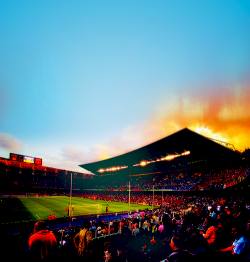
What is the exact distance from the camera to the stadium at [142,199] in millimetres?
7926

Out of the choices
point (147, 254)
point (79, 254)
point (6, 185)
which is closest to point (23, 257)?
point (79, 254)

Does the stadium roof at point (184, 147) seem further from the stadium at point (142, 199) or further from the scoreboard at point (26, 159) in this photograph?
the scoreboard at point (26, 159)

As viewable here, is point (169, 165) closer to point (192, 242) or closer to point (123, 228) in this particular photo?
point (123, 228)

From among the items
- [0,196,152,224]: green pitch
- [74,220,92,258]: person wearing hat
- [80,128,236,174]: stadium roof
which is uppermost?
[80,128,236,174]: stadium roof

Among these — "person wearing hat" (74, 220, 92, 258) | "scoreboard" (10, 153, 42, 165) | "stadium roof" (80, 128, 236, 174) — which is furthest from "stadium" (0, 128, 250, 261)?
"person wearing hat" (74, 220, 92, 258)

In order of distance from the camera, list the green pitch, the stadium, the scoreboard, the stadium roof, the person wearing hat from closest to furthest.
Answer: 1. the person wearing hat
2. the stadium
3. the green pitch
4. the stadium roof
5. the scoreboard

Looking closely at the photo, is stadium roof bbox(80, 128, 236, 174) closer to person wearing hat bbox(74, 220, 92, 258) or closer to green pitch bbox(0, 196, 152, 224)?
green pitch bbox(0, 196, 152, 224)

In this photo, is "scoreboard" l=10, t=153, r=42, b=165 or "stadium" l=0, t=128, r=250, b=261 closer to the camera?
"stadium" l=0, t=128, r=250, b=261

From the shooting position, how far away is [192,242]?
4.64m

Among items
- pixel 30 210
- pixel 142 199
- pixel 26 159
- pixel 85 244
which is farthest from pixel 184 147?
pixel 26 159

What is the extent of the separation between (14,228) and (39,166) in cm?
5651

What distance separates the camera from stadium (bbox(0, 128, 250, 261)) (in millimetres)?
7926

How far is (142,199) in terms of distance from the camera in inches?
1678

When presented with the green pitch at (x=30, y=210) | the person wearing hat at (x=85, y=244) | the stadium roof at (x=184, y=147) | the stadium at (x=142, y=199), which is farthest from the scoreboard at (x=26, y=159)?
the person wearing hat at (x=85, y=244)
